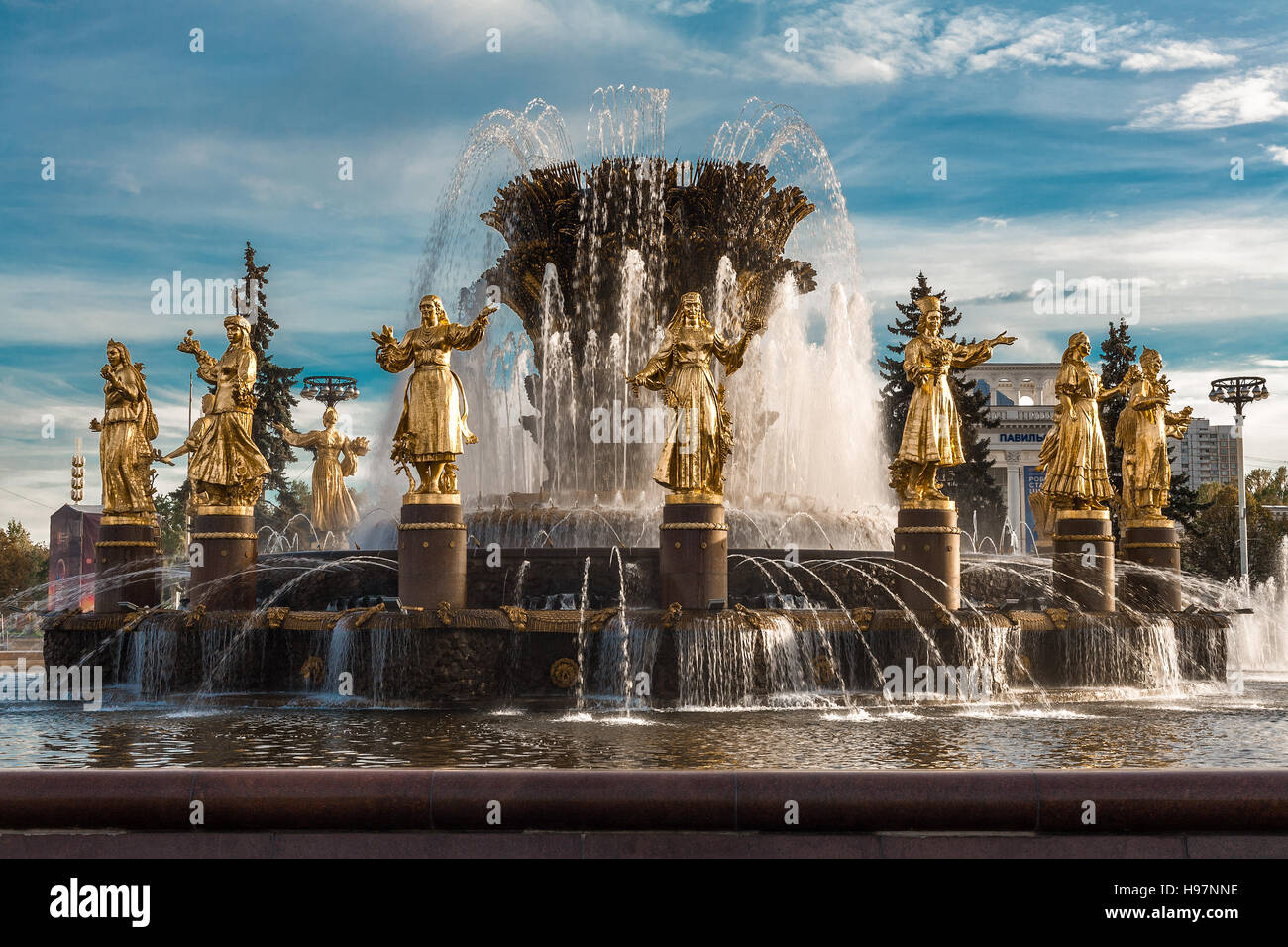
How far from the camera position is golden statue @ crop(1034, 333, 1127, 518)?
55.2 feet

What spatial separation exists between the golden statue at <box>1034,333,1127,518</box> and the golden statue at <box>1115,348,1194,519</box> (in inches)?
82.0

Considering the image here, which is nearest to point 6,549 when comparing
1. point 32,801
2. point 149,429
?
point 149,429

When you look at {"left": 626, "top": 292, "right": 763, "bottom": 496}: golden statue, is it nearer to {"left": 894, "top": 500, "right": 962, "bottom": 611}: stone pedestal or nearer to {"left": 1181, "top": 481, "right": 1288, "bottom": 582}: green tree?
{"left": 894, "top": 500, "right": 962, "bottom": 611}: stone pedestal

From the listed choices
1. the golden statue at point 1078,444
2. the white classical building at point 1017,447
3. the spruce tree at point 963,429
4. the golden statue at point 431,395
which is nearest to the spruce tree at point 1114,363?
the spruce tree at point 963,429

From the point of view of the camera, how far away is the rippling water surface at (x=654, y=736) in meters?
8.88

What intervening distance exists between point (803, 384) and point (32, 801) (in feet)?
63.5

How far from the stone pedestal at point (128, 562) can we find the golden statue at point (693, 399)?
24.4 feet

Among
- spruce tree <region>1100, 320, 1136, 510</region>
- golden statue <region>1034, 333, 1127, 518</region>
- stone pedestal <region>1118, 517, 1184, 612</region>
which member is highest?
spruce tree <region>1100, 320, 1136, 510</region>

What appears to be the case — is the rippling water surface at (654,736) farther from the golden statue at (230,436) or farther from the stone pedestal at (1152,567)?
the stone pedestal at (1152,567)

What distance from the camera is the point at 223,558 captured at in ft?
51.0

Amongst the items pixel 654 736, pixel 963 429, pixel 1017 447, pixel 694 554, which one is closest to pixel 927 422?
pixel 694 554

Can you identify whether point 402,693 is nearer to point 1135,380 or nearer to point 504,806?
point 504,806

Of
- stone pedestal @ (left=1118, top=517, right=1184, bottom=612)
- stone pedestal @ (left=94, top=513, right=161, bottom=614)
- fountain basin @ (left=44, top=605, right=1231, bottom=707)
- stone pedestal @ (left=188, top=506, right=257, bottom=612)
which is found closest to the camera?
fountain basin @ (left=44, top=605, right=1231, bottom=707)

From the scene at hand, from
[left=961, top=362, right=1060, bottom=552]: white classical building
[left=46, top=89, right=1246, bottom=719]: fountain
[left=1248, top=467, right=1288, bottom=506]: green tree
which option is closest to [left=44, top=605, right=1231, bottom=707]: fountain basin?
[left=46, top=89, right=1246, bottom=719]: fountain
